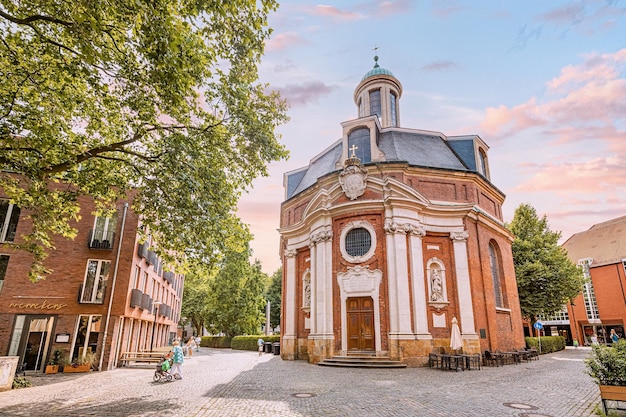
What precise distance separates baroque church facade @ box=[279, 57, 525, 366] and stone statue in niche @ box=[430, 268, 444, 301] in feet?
0.17

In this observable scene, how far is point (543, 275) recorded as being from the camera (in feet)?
94.7

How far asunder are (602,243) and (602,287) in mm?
6188

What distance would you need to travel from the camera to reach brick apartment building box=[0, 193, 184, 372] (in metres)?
16.2

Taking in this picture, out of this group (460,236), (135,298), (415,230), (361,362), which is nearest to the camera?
(361,362)

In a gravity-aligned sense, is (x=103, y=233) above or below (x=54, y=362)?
above

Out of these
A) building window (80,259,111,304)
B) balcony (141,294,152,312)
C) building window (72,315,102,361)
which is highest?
building window (80,259,111,304)

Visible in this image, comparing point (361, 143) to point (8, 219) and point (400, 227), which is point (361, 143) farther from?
point (8, 219)

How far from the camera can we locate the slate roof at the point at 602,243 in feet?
133

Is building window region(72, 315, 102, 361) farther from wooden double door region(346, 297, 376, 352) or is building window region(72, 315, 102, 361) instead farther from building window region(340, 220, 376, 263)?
building window region(340, 220, 376, 263)

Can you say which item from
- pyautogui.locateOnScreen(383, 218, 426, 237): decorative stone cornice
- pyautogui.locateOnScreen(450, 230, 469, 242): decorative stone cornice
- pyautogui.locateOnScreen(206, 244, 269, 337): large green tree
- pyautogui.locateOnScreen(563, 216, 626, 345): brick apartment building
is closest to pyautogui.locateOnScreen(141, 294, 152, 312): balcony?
pyautogui.locateOnScreen(383, 218, 426, 237): decorative stone cornice

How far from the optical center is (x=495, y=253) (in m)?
22.9

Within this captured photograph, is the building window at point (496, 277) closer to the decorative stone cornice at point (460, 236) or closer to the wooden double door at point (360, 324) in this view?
the decorative stone cornice at point (460, 236)

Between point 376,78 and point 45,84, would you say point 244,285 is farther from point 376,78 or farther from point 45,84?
point 45,84

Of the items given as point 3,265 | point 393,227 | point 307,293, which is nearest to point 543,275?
point 393,227
